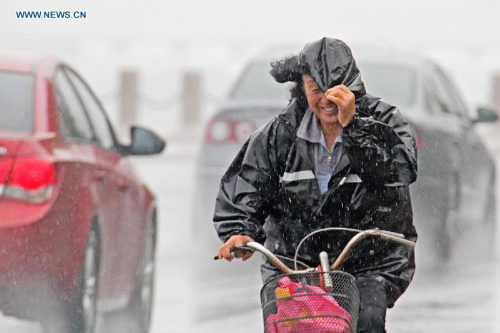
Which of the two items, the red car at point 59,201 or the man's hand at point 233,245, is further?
the red car at point 59,201

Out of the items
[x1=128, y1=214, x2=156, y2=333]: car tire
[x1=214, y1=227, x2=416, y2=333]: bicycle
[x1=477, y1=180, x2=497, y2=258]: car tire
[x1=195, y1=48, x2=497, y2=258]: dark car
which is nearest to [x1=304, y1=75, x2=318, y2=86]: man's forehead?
[x1=214, y1=227, x2=416, y2=333]: bicycle

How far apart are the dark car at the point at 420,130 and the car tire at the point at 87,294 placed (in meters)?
2.89

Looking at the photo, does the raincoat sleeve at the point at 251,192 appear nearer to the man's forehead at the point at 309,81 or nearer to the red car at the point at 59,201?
the man's forehead at the point at 309,81

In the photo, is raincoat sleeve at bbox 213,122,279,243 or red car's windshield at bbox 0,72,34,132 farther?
red car's windshield at bbox 0,72,34,132

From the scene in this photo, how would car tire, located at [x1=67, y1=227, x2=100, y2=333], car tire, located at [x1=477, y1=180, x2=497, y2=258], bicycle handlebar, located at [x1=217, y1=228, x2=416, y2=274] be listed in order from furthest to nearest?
car tire, located at [x1=477, y1=180, x2=497, y2=258]
car tire, located at [x1=67, y1=227, x2=100, y2=333]
bicycle handlebar, located at [x1=217, y1=228, x2=416, y2=274]

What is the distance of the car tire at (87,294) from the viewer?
616 centimetres

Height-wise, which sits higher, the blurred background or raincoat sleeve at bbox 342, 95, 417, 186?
raincoat sleeve at bbox 342, 95, 417, 186

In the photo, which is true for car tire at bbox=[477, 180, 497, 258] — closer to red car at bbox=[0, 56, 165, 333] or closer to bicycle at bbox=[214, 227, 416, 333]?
red car at bbox=[0, 56, 165, 333]

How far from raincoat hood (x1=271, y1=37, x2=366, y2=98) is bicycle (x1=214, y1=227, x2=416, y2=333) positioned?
62 centimetres

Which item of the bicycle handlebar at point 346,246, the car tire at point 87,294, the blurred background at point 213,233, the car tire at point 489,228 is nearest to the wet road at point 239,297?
the blurred background at point 213,233

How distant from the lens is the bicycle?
3.66 metres

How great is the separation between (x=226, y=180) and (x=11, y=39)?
36814 mm

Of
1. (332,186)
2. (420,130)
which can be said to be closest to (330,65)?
(332,186)

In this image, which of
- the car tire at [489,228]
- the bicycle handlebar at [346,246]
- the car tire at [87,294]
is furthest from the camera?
the car tire at [489,228]
